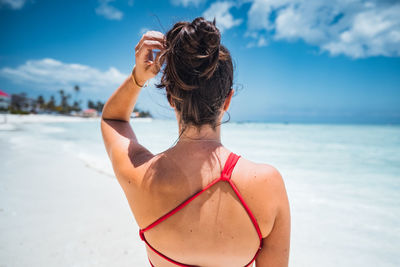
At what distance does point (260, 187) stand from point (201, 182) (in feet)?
0.65

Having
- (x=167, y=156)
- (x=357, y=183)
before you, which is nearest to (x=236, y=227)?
(x=167, y=156)

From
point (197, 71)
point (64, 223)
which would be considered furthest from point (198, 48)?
point (64, 223)

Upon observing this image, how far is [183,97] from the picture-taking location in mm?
769

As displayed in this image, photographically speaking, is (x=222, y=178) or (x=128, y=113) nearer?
(x=222, y=178)

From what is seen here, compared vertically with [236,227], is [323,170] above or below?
below

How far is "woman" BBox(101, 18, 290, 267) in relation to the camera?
0.72m

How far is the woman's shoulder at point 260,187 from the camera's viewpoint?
0.72 metres

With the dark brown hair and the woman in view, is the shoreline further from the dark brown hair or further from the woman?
the dark brown hair

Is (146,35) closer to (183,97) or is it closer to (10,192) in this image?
(183,97)

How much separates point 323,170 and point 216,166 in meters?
6.86

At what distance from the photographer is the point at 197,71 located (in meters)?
0.70

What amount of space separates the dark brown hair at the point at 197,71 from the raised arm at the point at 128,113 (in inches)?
4.7

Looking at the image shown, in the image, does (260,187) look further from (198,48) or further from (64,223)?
(64,223)

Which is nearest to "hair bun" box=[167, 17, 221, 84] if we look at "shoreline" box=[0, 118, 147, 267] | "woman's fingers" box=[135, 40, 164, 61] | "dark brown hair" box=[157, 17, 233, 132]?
"dark brown hair" box=[157, 17, 233, 132]
